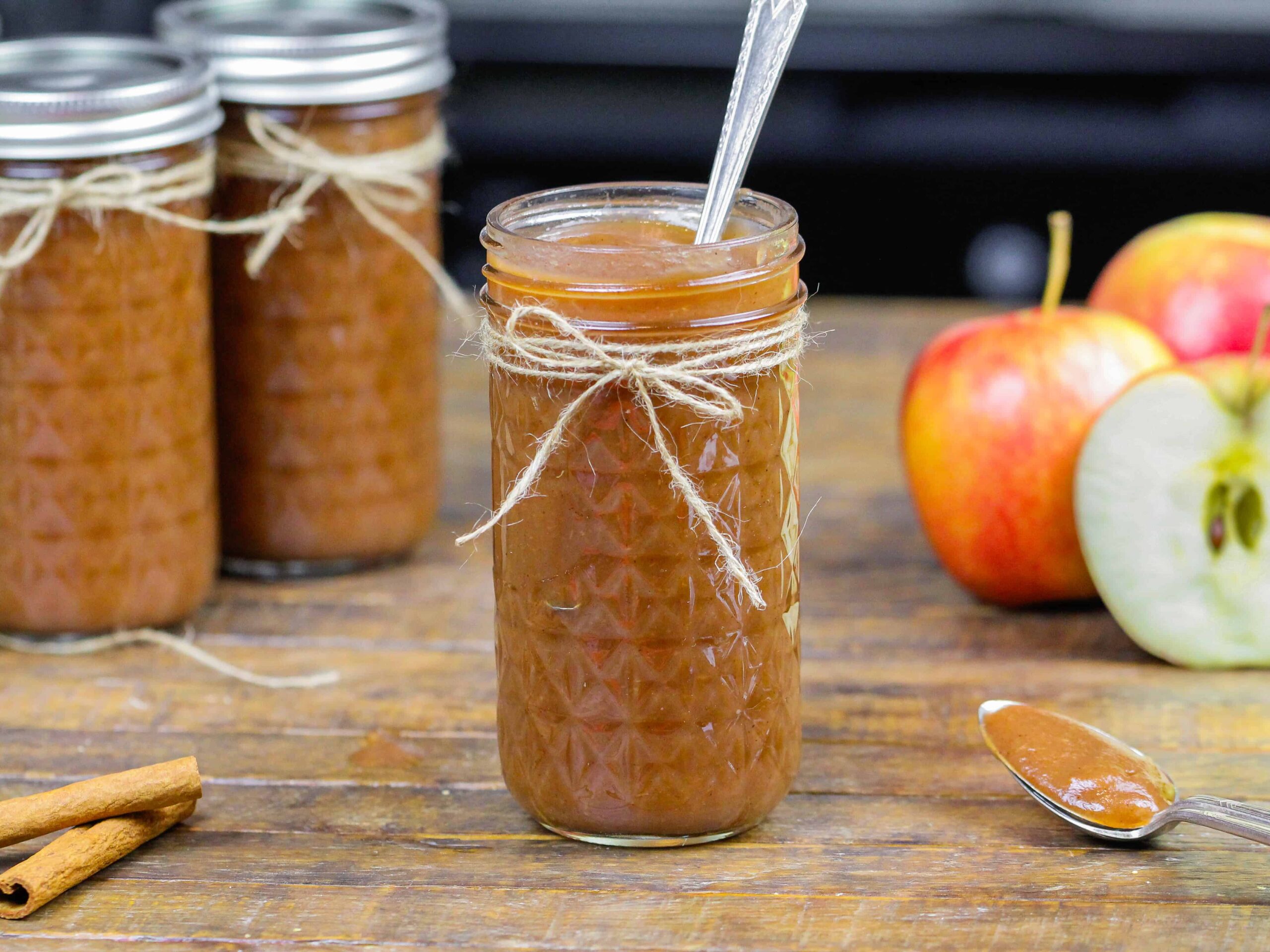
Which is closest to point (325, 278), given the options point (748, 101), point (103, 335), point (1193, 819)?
point (103, 335)

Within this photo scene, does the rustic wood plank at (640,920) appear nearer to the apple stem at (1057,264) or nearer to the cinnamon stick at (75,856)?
the cinnamon stick at (75,856)

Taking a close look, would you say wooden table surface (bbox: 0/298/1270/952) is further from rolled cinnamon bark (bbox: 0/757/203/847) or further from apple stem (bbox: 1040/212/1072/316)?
apple stem (bbox: 1040/212/1072/316)

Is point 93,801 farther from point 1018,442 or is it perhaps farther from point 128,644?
point 1018,442

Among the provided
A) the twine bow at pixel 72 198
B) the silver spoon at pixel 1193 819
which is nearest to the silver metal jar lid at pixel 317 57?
the twine bow at pixel 72 198

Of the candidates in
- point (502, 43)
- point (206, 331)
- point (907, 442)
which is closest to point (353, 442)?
point (206, 331)

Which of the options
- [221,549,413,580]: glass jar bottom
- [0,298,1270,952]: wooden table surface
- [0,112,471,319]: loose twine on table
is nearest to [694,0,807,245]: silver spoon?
[0,298,1270,952]: wooden table surface

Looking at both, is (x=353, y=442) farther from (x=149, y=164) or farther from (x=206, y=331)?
(x=149, y=164)
